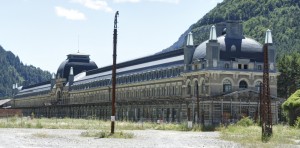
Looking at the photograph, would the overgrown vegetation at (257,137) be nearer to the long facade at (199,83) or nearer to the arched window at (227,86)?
the long facade at (199,83)

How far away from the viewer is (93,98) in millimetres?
132500

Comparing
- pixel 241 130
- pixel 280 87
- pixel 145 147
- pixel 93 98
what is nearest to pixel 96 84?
pixel 93 98

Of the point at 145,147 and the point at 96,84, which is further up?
the point at 96,84

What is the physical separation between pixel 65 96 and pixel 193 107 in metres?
77.9

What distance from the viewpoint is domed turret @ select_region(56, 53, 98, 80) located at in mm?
154000

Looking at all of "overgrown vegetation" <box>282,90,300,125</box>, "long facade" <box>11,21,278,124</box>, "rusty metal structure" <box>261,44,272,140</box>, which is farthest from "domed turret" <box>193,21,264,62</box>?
"rusty metal structure" <box>261,44,272,140</box>

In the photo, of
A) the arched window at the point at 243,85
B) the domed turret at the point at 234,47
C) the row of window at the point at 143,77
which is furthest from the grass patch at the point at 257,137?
the row of window at the point at 143,77

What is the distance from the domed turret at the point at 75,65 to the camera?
154000 millimetres

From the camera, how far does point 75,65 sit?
15575cm

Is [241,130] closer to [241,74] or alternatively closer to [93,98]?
[241,74]

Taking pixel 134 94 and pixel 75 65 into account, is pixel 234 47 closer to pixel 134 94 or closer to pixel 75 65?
pixel 134 94


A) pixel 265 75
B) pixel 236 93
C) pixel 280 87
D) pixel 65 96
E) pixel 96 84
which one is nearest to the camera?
pixel 265 75

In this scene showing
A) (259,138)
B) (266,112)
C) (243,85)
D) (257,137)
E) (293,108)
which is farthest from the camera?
(243,85)

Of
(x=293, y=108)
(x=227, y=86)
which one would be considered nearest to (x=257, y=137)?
(x=293, y=108)
